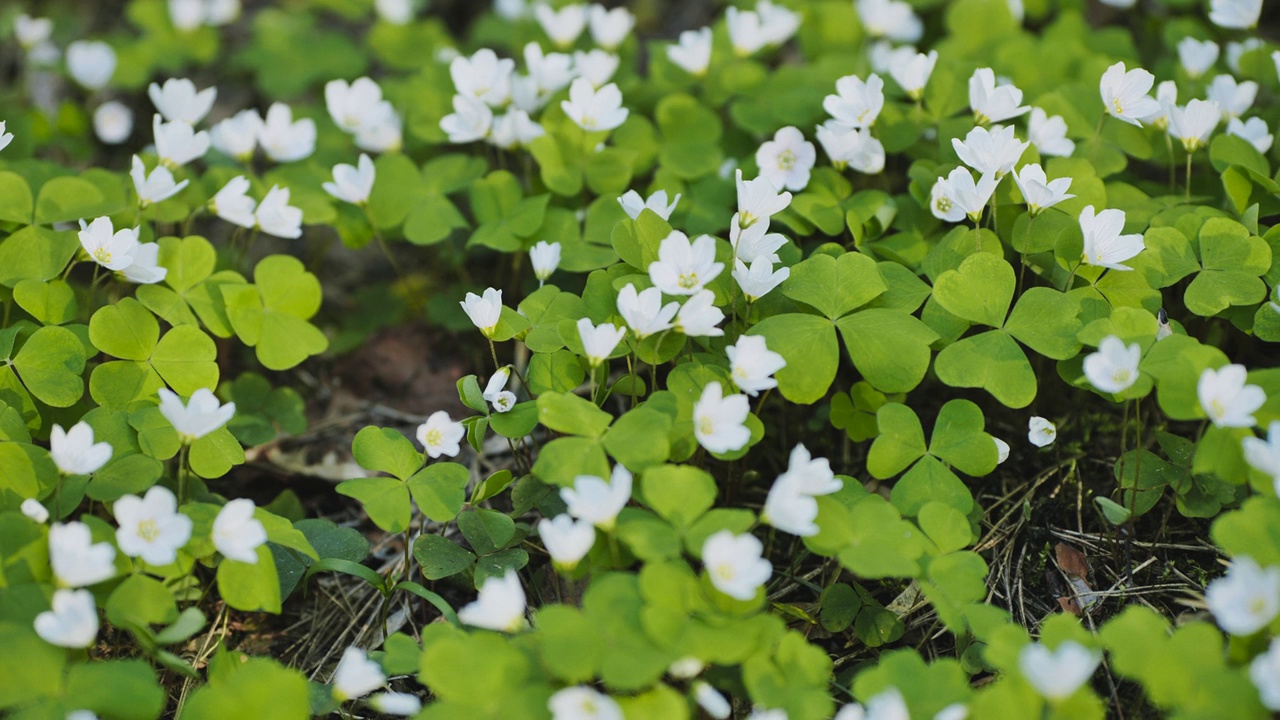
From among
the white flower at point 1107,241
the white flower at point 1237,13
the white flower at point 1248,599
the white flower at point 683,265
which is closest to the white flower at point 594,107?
the white flower at point 683,265

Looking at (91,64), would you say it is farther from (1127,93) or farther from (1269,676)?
(1269,676)

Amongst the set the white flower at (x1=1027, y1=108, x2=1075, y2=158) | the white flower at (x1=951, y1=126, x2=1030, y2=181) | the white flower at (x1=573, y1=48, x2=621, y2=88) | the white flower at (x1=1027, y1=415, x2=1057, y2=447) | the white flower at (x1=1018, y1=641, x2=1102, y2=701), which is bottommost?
the white flower at (x1=1027, y1=415, x2=1057, y2=447)

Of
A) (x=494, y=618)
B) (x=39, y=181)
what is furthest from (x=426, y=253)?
(x=494, y=618)

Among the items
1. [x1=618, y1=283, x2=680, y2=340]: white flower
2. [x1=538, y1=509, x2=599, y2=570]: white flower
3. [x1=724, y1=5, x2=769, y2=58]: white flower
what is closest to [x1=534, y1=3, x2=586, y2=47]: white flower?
[x1=724, y1=5, x2=769, y2=58]: white flower

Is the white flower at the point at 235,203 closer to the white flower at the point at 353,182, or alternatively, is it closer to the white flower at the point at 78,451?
the white flower at the point at 353,182

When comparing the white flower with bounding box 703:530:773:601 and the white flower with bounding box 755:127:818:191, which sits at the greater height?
the white flower with bounding box 755:127:818:191

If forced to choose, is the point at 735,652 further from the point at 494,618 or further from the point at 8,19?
the point at 8,19

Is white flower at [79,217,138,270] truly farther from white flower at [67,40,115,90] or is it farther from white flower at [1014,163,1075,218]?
white flower at [1014,163,1075,218]
